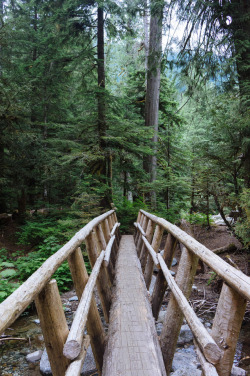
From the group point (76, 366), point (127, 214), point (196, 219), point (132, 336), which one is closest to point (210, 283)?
point (132, 336)

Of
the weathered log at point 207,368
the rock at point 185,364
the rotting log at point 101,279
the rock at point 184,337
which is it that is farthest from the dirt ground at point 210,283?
the weathered log at point 207,368

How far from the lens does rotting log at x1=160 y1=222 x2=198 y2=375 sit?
2.52 m

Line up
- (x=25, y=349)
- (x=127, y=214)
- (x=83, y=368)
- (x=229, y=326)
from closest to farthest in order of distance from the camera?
(x=229, y=326) → (x=83, y=368) → (x=25, y=349) → (x=127, y=214)

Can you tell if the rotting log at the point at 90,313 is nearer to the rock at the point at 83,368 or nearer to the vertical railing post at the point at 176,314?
the vertical railing post at the point at 176,314

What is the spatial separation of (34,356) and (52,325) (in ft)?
8.54

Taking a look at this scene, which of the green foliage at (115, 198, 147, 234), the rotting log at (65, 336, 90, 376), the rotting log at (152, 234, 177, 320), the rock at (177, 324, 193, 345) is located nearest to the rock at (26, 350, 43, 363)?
the rotting log at (152, 234, 177, 320)

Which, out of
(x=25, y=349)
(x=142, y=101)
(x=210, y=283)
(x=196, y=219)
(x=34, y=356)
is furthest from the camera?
(x=142, y=101)

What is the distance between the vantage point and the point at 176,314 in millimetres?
2559

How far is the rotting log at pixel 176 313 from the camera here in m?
2.52

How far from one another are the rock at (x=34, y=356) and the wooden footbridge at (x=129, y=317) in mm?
1263

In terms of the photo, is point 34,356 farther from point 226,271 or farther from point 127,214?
point 127,214

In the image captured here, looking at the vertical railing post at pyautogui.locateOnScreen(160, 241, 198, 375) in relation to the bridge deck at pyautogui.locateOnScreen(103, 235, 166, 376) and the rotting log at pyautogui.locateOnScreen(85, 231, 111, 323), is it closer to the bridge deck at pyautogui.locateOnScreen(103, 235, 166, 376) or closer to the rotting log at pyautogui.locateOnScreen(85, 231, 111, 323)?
the bridge deck at pyautogui.locateOnScreen(103, 235, 166, 376)

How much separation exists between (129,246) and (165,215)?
3308mm

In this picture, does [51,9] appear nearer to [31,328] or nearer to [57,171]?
[57,171]
